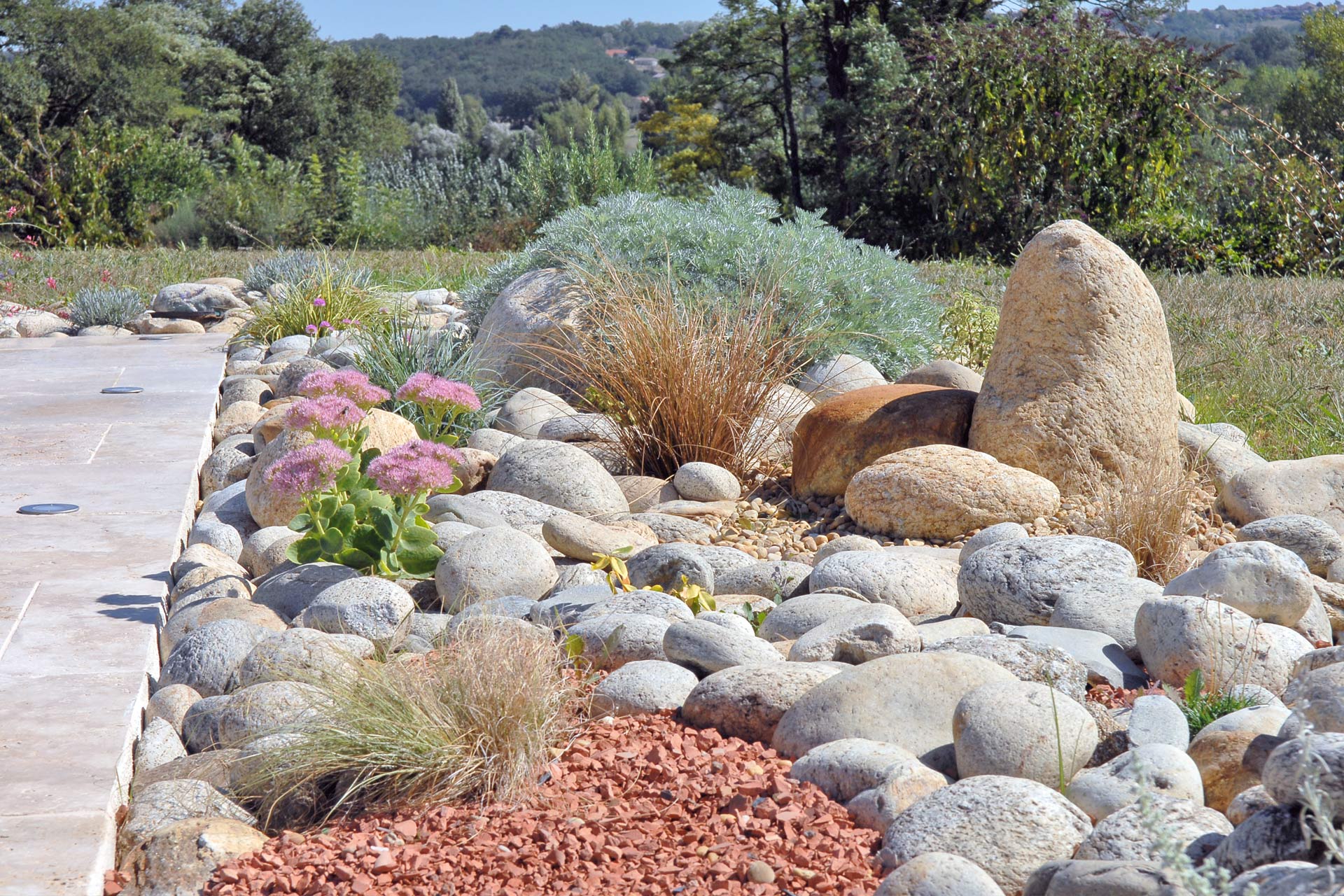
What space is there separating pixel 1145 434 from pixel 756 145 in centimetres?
1495

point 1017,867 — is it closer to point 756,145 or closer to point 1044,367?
point 1044,367

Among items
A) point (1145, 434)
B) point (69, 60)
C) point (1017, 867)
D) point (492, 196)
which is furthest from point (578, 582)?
point (69, 60)

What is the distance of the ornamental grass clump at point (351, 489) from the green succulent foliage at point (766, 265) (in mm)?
2342

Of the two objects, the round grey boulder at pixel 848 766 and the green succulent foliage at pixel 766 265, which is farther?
the green succulent foliage at pixel 766 265

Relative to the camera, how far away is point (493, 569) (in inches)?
140

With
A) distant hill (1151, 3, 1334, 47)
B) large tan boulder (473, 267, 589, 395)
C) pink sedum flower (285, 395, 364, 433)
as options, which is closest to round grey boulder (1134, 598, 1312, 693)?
pink sedum flower (285, 395, 364, 433)

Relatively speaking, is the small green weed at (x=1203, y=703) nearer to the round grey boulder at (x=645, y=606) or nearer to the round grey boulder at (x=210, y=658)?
the round grey boulder at (x=645, y=606)

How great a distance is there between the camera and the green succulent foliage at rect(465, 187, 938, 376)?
603cm

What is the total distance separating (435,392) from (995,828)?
2.43 m

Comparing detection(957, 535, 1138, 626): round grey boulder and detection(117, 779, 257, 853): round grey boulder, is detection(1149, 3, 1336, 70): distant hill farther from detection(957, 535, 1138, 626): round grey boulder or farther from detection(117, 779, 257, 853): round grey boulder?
detection(117, 779, 257, 853): round grey boulder

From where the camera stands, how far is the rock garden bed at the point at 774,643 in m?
2.06

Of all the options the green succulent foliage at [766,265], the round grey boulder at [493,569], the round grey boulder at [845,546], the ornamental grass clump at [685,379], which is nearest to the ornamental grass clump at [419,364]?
the ornamental grass clump at [685,379]

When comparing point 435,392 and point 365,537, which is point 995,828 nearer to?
point 365,537

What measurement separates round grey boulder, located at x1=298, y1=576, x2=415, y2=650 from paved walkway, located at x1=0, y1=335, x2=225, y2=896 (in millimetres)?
445
